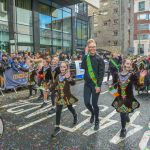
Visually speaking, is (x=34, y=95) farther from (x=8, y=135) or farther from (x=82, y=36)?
(x=82, y=36)

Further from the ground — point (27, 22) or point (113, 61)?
point (27, 22)

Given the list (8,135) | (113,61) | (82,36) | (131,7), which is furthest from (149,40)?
(8,135)

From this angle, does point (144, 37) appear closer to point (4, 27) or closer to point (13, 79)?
point (4, 27)

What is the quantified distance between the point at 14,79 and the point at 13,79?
0.07 m

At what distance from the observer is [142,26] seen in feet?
225

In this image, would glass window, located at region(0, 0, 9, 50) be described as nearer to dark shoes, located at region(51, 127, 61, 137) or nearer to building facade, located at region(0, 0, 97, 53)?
building facade, located at region(0, 0, 97, 53)

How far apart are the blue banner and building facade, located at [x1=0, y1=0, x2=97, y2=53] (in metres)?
3.23

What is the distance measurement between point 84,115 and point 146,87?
473 cm

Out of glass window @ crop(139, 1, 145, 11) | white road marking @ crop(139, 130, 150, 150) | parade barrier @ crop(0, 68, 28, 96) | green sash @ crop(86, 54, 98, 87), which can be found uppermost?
glass window @ crop(139, 1, 145, 11)

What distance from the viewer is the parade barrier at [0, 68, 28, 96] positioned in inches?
432

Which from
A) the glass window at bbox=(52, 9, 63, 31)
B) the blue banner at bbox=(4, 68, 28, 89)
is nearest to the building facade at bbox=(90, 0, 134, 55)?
the glass window at bbox=(52, 9, 63, 31)

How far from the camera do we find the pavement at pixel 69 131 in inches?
188

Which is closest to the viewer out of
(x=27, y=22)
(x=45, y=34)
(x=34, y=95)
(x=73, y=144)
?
(x=73, y=144)

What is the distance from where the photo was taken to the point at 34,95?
1031cm
